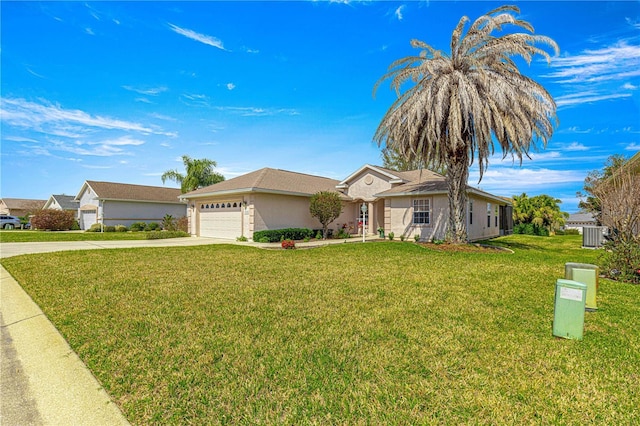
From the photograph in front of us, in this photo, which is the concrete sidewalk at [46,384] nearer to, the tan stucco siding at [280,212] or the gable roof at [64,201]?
the tan stucco siding at [280,212]

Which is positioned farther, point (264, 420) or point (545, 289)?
point (545, 289)

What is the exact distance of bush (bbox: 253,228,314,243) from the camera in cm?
1753

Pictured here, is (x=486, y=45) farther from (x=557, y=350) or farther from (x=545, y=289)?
(x=557, y=350)

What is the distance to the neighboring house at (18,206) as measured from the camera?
163ft

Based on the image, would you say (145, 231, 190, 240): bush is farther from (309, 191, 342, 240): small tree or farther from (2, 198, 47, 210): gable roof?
(2, 198, 47, 210): gable roof

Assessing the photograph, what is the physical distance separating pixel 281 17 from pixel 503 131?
10652 mm

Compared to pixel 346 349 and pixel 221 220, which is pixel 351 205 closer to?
pixel 221 220

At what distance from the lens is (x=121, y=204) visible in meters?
31.3

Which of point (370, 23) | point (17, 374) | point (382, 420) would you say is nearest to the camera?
point (382, 420)

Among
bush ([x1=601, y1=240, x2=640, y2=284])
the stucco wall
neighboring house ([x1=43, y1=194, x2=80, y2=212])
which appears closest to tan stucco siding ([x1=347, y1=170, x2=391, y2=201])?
the stucco wall

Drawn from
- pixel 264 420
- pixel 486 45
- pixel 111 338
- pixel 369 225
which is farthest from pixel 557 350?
pixel 369 225

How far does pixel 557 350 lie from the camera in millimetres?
3865

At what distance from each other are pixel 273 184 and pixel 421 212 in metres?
9.07

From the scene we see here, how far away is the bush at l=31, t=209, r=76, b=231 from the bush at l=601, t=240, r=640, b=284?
39.9 m
